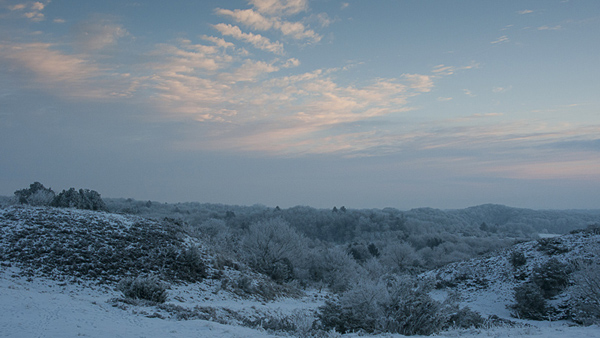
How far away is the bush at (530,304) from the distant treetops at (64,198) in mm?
32543

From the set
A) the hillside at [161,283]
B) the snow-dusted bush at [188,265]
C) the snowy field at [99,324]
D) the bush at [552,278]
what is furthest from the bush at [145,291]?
the bush at [552,278]

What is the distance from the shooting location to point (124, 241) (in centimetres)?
1978

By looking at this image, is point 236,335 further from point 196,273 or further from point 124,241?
point 124,241

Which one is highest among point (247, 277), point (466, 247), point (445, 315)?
point (445, 315)

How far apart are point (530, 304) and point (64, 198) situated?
115 feet

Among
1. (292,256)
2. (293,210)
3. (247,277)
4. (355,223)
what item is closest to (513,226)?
(355,223)

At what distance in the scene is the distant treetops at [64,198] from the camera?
29.2 m

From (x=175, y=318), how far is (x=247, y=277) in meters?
11.1

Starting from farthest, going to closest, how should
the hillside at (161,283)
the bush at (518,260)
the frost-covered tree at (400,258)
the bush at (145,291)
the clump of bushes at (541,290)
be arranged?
the frost-covered tree at (400,258), the bush at (518,260), the clump of bushes at (541,290), the bush at (145,291), the hillside at (161,283)

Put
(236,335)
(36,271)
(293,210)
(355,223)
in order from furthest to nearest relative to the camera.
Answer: (293,210) → (355,223) → (36,271) → (236,335)

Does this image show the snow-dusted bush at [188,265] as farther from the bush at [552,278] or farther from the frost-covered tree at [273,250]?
the bush at [552,278]

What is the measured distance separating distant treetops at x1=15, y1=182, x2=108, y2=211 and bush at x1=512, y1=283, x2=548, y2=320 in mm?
32543

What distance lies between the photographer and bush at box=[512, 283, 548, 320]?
19.4m

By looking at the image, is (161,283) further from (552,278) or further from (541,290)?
(552,278)
